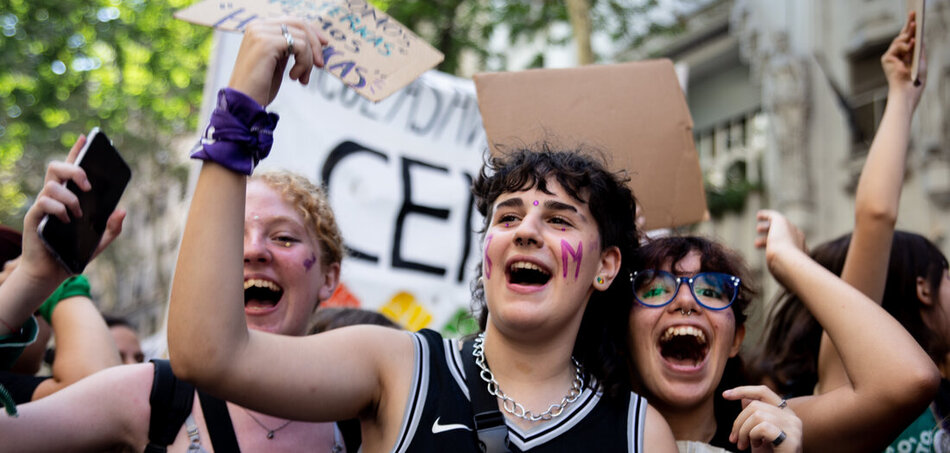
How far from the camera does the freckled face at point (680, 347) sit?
237 centimetres

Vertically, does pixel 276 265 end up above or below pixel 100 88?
below

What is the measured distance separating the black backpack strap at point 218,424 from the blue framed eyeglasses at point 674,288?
112cm

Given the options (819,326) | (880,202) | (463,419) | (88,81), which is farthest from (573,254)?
(88,81)

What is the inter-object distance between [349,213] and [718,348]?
317cm

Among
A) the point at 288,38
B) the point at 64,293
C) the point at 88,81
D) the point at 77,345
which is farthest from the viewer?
the point at 88,81

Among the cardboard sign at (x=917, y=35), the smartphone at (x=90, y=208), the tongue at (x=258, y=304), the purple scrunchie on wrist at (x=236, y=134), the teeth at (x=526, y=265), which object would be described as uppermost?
the cardboard sign at (x=917, y=35)

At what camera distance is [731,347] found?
251 cm

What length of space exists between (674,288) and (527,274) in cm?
52

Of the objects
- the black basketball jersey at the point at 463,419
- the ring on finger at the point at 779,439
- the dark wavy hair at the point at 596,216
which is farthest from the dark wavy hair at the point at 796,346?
the black basketball jersey at the point at 463,419

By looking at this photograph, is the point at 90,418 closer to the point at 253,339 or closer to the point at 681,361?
the point at 253,339

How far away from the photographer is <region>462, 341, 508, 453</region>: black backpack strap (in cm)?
179

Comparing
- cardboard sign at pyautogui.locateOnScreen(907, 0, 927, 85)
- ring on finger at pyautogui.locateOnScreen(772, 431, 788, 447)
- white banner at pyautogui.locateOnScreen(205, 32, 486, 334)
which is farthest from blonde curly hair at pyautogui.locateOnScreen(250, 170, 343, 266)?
white banner at pyautogui.locateOnScreen(205, 32, 486, 334)

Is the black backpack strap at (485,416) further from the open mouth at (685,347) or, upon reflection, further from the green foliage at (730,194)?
the green foliage at (730,194)

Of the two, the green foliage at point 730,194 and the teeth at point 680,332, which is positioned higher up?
Result: the teeth at point 680,332
